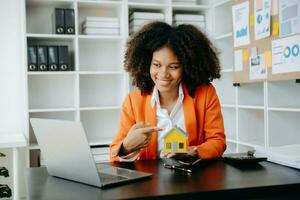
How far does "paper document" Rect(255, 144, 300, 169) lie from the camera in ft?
4.31

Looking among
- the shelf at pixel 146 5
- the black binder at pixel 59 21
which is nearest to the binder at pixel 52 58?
the black binder at pixel 59 21

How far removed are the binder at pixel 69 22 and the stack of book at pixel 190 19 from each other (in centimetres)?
99

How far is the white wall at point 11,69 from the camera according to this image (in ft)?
11.5

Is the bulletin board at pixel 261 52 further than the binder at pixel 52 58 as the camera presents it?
No

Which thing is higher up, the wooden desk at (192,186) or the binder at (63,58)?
the binder at (63,58)

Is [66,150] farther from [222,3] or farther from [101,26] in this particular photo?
[222,3]

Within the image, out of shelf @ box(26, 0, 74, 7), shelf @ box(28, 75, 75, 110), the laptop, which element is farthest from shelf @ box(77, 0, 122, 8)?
the laptop

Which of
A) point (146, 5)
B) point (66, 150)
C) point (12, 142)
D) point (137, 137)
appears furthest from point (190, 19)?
point (66, 150)

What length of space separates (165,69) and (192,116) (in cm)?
25

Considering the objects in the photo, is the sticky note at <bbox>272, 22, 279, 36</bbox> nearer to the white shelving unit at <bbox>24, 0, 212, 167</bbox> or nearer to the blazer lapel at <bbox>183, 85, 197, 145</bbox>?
the white shelving unit at <bbox>24, 0, 212, 167</bbox>

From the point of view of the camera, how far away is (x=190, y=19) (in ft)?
12.6

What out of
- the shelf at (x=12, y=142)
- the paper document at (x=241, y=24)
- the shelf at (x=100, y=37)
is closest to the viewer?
the shelf at (x=12, y=142)

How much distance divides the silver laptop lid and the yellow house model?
37 centimetres

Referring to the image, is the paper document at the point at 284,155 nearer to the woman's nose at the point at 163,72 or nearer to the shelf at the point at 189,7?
the woman's nose at the point at 163,72
